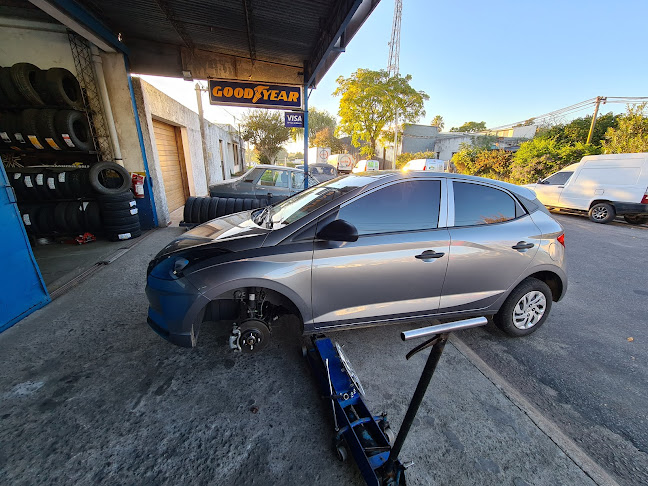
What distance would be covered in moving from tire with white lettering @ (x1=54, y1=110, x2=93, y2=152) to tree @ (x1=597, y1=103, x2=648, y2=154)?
20078mm

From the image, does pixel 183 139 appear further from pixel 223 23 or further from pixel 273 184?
pixel 223 23

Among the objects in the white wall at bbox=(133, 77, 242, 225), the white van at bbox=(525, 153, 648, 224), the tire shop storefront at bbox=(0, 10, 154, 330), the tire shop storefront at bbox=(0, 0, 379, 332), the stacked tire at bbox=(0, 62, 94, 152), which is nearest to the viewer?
the tire shop storefront at bbox=(0, 0, 379, 332)

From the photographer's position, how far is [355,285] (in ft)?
7.36

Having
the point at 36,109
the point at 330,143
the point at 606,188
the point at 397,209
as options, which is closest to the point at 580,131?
the point at 606,188

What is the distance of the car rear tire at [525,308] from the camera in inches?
109

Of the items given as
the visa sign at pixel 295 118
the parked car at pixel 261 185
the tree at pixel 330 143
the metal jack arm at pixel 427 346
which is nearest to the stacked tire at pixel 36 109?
the parked car at pixel 261 185

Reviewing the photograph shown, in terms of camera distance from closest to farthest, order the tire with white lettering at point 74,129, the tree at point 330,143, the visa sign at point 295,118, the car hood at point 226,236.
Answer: the car hood at point 226,236 < the tire with white lettering at point 74,129 < the visa sign at point 295,118 < the tree at point 330,143

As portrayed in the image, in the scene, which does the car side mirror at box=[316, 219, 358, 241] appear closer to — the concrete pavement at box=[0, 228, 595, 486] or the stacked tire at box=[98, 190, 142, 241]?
the concrete pavement at box=[0, 228, 595, 486]

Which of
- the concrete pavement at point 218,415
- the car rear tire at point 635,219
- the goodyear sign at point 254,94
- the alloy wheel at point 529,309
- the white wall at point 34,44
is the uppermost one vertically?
the white wall at point 34,44

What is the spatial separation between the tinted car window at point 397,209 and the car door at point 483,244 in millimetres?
199

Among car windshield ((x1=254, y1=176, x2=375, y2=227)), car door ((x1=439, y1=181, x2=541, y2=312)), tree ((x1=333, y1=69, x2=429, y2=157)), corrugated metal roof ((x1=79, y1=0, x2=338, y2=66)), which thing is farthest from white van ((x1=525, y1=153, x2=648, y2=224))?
Result: tree ((x1=333, y1=69, x2=429, y2=157))

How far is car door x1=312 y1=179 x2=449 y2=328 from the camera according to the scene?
86.7 inches

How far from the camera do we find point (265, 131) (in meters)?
27.2

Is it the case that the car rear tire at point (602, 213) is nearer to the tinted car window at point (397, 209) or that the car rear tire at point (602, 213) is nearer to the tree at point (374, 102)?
the tinted car window at point (397, 209)
